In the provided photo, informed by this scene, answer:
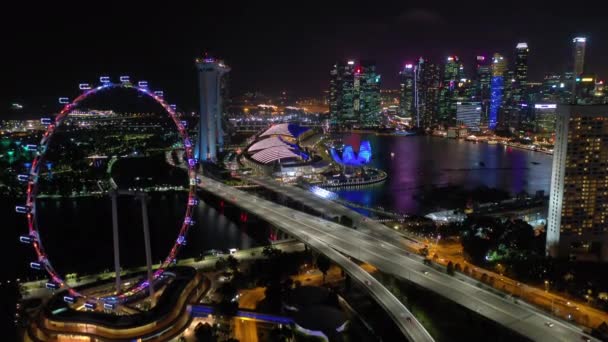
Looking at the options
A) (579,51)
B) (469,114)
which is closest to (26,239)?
(579,51)

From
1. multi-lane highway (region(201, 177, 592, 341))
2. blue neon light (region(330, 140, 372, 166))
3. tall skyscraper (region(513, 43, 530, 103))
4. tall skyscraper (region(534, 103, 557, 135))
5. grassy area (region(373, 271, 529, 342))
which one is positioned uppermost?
tall skyscraper (region(513, 43, 530, 103))

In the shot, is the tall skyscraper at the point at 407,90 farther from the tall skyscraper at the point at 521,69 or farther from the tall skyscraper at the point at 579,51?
the tall skyscraper at the point at 579,51

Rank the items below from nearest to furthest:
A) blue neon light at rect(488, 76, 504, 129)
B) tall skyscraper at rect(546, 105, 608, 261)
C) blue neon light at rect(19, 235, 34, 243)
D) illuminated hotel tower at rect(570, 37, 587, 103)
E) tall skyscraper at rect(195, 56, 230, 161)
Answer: blue neon light at rect(19, 235, 34, 243) < tall skyscraper at rect(546, 105, 608, 261) < illuminated hotel tower at rect(570, 37, 587, 103) < tall skyscraper at rect(195, 56, 230, 161) < blue neon light at rect(488, 76, 504, 129)

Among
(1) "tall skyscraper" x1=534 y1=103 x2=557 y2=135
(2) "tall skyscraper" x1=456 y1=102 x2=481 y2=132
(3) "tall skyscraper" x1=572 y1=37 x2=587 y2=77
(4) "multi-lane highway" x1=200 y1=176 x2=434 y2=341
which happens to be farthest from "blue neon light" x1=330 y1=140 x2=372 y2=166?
(2) "tall skyscraper" x1=456 y1=102 x2=481 y2=132

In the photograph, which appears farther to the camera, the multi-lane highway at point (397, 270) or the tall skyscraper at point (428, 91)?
the tall skyscraper at point (428, 91)

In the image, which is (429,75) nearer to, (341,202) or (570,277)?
(341,202)

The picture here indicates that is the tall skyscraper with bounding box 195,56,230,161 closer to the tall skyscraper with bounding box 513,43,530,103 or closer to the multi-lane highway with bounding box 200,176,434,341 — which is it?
the multi-lane highway with bounding box 200,176,434,341

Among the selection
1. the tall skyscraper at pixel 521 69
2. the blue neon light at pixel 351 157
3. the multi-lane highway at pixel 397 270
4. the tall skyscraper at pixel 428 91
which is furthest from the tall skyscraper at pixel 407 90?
the multi-lane highway at pixel 397 270
